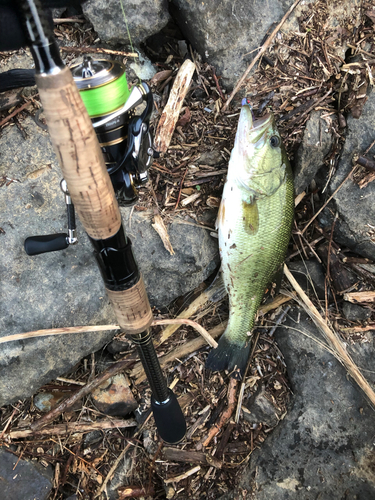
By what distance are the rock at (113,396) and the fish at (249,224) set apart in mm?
658

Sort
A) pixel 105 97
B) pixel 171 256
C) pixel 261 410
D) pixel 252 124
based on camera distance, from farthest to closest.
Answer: pixel 261 410, pixel 171 256, pixel 252 124, pixel 105 97

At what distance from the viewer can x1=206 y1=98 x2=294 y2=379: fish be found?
2469 millimetres

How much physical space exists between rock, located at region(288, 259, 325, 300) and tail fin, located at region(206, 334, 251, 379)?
0.67 meters

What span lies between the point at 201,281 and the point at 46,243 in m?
1.30

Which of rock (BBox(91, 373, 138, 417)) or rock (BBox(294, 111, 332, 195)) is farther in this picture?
rock (BBox(91, 373, 138, 417))

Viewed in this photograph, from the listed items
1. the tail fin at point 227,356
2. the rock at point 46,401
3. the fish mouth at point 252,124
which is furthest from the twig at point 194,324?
the fish mouth at point 252,124

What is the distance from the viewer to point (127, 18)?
98.0 inches

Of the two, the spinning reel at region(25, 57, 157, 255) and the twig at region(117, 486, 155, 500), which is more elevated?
the spinning reel at region(25, 57, 157, 255)

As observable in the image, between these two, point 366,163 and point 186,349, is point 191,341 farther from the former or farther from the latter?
point 366,163

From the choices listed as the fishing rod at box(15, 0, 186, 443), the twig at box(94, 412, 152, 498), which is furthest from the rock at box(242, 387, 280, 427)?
the fishing rod at box(15, 0, 186, 443)

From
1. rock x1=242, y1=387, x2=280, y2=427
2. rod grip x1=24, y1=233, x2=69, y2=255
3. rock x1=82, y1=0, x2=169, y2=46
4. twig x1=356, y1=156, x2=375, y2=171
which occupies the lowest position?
rock x1=242, y1=387, x2=280, y2=427

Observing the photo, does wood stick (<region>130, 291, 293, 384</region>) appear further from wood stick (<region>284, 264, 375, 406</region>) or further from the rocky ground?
wood stick (<region>284, 264, 375, 406</region>)

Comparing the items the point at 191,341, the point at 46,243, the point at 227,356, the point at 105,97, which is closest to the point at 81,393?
the point at 191,341

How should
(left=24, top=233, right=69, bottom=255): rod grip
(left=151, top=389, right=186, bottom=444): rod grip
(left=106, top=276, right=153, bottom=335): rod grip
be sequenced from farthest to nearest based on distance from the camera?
(left=151, top=389, right=186, bottom=444): rod grip
(left=24, top=233, right=69, bottom=255): rod grip
(left=106, top=276, right=153, bottom=335): rod grip
